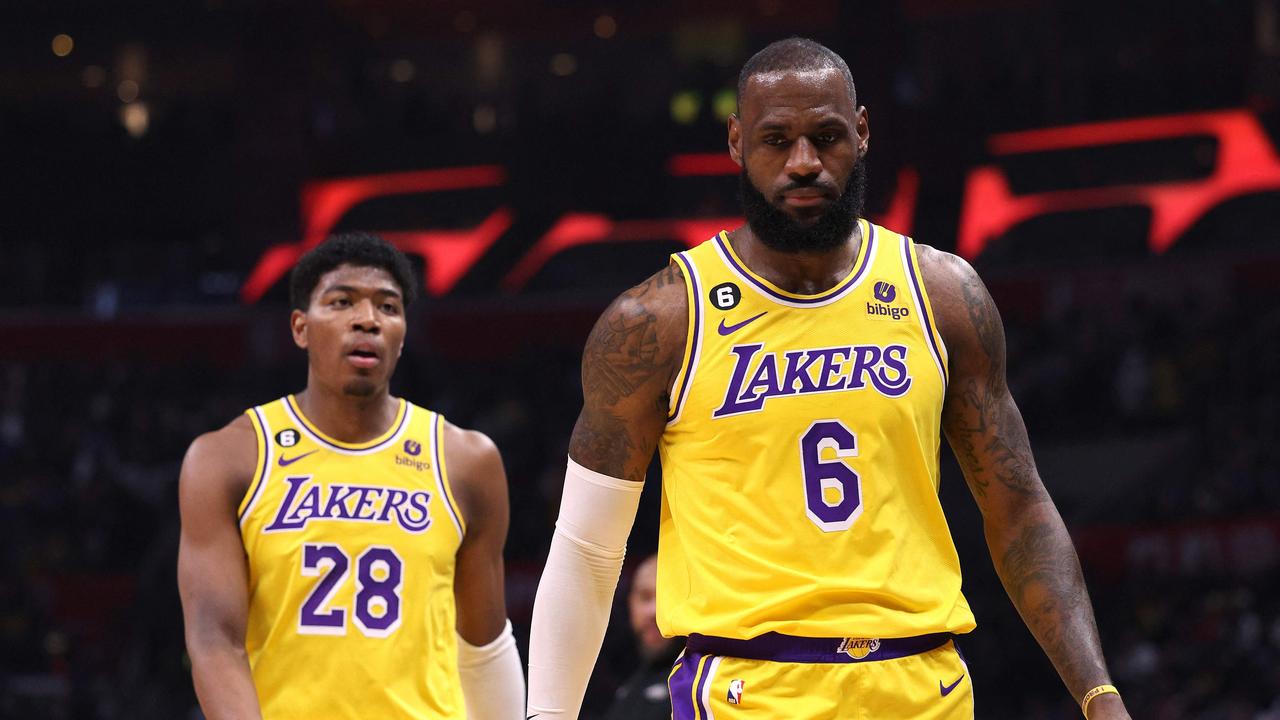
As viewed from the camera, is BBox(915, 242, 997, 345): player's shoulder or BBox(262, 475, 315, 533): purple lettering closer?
BBox(915, 242, 997, 345): player's shoulder

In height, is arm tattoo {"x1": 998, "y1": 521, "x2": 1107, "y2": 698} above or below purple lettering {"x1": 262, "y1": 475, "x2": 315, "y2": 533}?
above

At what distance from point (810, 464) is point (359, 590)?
189 centimetres

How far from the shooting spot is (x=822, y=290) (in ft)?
10.7

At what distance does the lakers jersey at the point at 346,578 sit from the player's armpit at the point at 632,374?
1.46 metres

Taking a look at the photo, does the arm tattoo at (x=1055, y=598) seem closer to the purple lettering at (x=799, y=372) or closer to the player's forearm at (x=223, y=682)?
the purple lettering at (x=799, y=372)

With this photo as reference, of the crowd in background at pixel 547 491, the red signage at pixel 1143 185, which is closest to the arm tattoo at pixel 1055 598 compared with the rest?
the crowd in background at pixel 547 491

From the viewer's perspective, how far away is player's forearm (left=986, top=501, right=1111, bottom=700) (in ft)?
10.5

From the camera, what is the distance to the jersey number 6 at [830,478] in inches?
122

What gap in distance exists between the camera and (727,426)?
10.3 feet

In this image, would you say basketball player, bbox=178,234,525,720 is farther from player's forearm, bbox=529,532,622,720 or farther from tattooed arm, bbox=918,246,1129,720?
tattooed arm, bbox=918,246,1129,720

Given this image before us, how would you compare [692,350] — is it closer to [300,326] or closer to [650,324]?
[650,324]

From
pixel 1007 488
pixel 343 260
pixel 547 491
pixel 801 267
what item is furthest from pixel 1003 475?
pixel 547 491

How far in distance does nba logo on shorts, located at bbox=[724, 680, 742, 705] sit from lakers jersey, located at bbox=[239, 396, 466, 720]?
168cm

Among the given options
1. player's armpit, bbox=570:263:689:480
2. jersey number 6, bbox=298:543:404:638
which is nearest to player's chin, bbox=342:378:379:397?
jersey number 6, bbox=298:543:404:638
